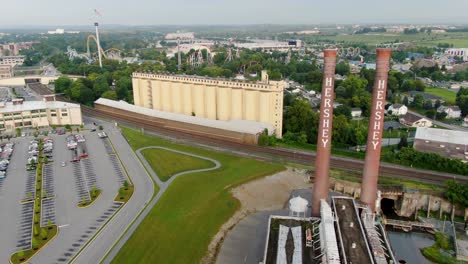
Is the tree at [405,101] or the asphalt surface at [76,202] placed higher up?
the tree at [405,101]

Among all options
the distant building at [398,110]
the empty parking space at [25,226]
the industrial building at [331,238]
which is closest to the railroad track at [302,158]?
the industrial building at [331,238]

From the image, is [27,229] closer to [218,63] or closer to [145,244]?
[145,244]

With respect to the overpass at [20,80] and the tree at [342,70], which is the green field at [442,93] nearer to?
the tree at [342,70]

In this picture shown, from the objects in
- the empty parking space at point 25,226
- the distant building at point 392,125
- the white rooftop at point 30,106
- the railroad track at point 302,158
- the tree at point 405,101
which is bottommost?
the empty parking space at point 25,226

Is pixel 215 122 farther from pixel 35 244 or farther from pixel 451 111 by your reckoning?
pixel 451 111

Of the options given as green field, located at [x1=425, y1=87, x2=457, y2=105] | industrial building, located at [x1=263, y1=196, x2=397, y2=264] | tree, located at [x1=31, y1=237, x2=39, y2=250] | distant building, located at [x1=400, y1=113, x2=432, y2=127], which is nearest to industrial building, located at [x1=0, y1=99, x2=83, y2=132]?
tree, located at [x1=31, y1=237, x2=39, y2=250]

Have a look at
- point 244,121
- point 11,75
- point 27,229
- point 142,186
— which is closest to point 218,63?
point 11,75

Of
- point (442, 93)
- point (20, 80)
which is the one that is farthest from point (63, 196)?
point (442, 93)

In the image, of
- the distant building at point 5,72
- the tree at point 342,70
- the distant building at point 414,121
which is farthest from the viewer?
the distant building at point 5,72
